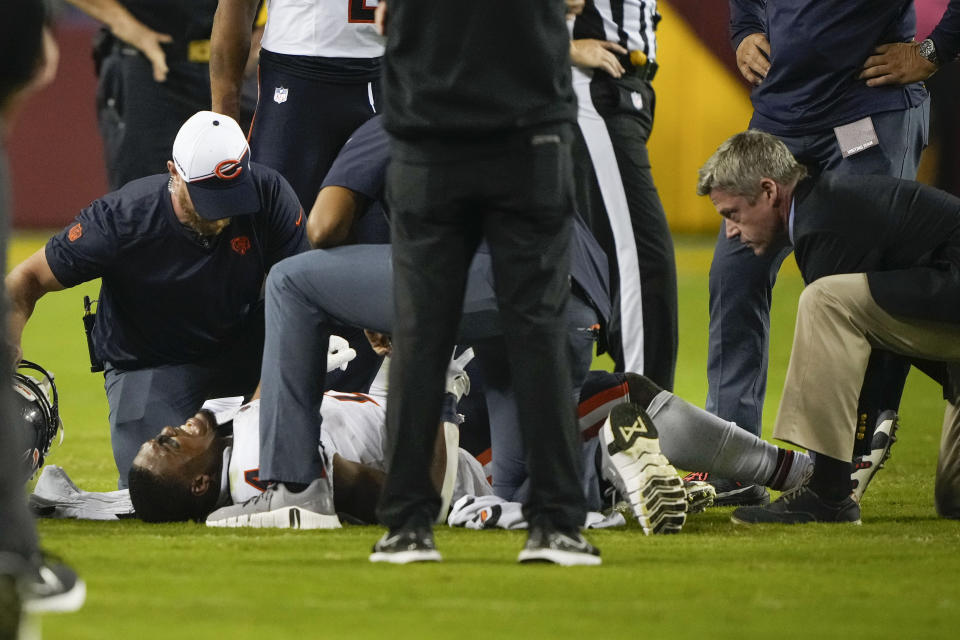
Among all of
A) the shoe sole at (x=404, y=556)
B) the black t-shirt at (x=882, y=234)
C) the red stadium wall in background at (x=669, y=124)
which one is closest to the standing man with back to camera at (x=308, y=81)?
the black t-shirt at (x=882, y=234)

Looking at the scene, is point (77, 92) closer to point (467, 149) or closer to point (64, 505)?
point (64, 505)

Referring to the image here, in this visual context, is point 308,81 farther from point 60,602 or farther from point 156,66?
point 60,602

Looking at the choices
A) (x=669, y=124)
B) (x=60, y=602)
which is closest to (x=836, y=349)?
(x=60, y=602)

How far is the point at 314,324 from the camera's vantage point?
3818mm

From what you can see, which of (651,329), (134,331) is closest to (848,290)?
(651,329)

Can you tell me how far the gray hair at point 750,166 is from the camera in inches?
160

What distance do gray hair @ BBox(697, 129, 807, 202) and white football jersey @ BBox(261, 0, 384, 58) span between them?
1384 mm

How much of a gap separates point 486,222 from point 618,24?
6.95ft

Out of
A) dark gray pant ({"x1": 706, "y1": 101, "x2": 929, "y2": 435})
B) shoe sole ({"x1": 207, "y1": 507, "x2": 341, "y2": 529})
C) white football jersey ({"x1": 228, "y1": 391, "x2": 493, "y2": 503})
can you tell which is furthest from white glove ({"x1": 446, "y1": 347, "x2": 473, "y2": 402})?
dark gray pant ({"x1": 706, "y1": 101, "x2": 929, "y2": 435})

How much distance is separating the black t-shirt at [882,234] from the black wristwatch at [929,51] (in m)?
0.78

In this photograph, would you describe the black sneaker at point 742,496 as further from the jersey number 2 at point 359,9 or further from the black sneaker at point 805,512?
the jersey number 2 at point 359,9

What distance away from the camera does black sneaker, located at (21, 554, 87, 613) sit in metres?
2.47

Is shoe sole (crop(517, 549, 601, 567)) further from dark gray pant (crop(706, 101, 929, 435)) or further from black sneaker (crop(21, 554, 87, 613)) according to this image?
dark gray pant (crop(706, 101, 929, 435))

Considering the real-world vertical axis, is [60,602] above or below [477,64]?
below
